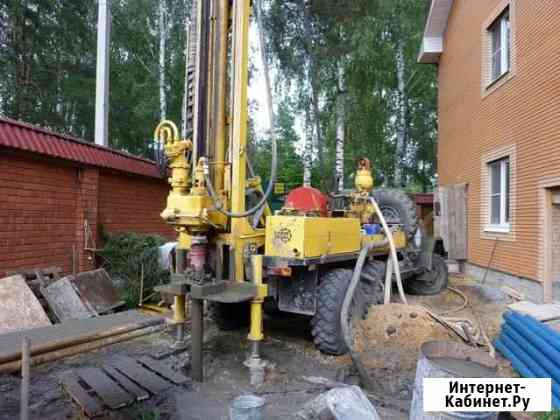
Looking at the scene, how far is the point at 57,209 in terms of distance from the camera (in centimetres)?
651

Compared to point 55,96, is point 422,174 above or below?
below

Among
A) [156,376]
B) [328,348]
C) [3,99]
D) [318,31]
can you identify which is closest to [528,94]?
[328,348]

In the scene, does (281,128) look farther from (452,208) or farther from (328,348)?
(328,348)

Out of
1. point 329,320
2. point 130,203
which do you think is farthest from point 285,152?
point 329,320

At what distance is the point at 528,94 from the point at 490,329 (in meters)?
4.39

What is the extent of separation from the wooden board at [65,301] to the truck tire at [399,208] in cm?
468

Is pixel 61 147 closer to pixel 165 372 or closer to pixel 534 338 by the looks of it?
pixel 165 372

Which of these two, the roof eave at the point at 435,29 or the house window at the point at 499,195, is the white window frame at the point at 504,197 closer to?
the house window at the point at 499,195

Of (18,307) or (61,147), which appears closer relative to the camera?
(18,307)

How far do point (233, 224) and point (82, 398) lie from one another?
1951mm

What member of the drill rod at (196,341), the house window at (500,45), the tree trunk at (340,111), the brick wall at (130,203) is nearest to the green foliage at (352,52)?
the tree trunk at (340,111)

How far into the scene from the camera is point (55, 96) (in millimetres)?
17969

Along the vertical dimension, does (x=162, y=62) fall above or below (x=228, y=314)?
above

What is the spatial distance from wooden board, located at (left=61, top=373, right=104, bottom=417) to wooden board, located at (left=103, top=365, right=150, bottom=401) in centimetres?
24
